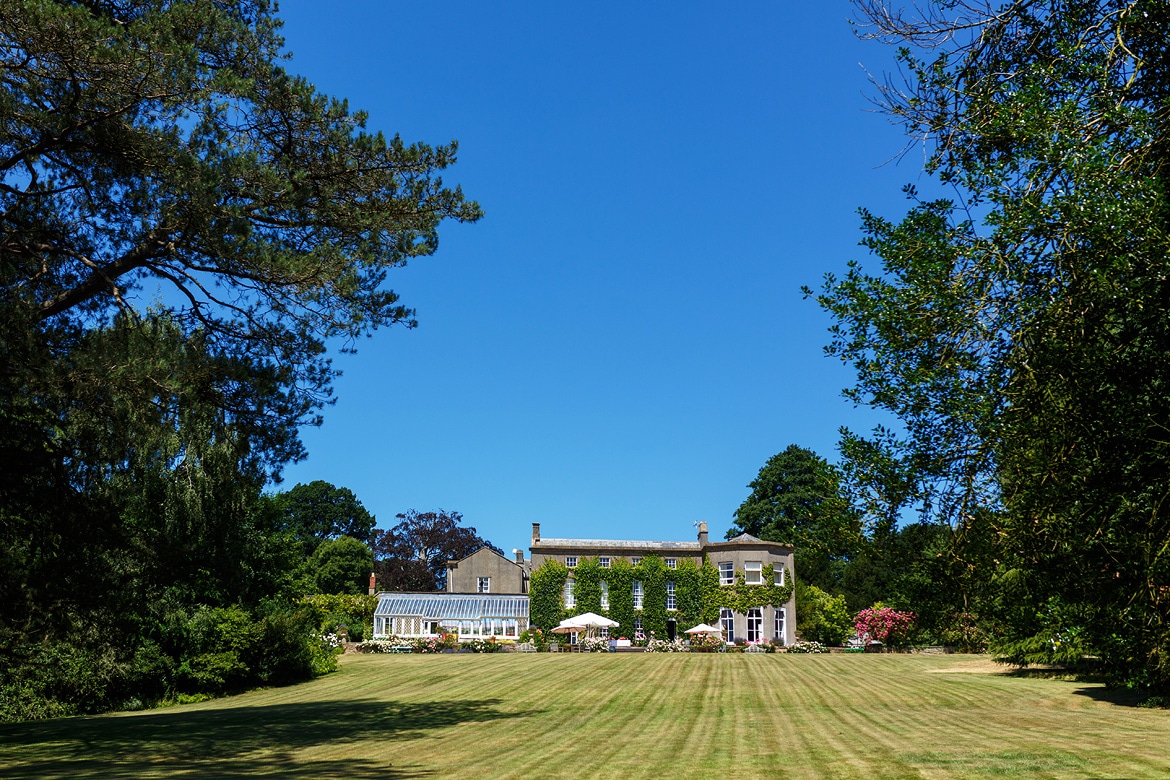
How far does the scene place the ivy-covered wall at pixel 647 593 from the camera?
5372cm

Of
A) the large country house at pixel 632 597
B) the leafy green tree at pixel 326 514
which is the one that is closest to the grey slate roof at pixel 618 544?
the large country house at pixel 632 597

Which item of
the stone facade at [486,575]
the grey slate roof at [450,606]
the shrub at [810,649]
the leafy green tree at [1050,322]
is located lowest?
the shrub at [810,649]

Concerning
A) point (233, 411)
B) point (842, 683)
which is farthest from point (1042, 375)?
point (842, 683)

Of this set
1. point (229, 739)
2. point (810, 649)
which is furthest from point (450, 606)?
point (229, 739)

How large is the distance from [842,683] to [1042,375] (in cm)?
2407

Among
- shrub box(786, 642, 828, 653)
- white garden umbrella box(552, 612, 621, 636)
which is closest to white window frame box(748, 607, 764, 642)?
shrub box(786, 642, 828, 653)

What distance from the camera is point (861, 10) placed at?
830 cm

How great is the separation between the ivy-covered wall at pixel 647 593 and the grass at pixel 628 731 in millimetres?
21797

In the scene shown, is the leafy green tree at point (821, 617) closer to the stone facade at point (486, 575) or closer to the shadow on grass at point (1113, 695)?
the stone facade at point (486, 575)

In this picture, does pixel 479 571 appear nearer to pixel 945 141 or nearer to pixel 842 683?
pixel 842 683

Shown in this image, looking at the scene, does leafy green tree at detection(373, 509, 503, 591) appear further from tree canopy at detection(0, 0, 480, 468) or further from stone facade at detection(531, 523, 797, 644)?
tree canopy at detection(0, 0, 480, 468)

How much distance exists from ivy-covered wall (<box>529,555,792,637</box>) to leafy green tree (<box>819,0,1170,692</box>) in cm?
4704

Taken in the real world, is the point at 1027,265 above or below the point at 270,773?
above

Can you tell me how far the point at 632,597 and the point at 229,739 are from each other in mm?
38603
